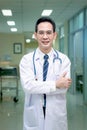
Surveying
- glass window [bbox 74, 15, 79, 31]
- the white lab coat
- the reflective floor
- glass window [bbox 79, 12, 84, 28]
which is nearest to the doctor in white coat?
the white lab coat

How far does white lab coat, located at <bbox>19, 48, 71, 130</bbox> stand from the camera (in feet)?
5.58

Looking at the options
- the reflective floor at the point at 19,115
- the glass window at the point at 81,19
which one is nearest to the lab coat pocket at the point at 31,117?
the reflective floor at the point at 19,115

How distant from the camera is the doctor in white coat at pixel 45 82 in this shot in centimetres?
170

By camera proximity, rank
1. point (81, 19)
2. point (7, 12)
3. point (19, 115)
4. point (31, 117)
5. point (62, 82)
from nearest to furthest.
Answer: point (62, 82) < point (31, 117) < point (19, 115) < point (81, 19) < point (7, 12)

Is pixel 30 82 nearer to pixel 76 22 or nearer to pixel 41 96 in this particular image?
pixel 41 96

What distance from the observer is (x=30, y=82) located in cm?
171

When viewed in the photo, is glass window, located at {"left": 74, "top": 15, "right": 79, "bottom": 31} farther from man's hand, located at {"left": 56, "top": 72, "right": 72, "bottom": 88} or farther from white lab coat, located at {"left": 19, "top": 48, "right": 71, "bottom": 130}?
man's hand, located at {"left": 56, "top": 72, "right": 72, "bottom": 88}

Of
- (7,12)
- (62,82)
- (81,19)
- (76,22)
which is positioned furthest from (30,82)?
(76,22)

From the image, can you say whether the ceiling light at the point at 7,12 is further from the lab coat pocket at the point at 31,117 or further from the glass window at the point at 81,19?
the lab coat pocket at the point at 31,117

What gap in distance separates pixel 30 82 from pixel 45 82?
3.9 inches

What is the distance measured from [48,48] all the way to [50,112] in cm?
42

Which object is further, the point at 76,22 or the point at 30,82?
the point at 76,22

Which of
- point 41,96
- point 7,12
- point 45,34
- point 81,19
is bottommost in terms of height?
point 41,96

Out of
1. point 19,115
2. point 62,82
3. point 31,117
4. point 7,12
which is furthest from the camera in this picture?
point 7,12
